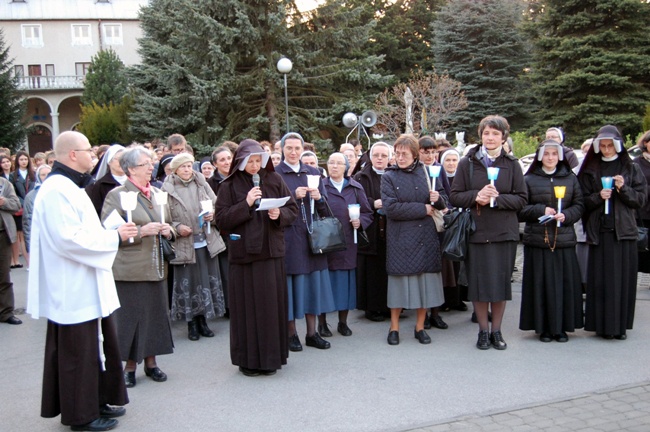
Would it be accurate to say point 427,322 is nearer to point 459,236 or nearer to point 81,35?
point 459,236

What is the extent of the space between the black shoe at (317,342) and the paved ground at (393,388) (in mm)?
99

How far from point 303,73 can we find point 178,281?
21.1m

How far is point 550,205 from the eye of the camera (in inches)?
277

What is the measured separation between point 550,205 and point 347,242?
2.26m

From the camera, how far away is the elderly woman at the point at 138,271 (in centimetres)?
592

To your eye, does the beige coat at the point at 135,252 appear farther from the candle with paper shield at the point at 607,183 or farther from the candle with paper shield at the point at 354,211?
the candle with paper shield at the point at 607,183

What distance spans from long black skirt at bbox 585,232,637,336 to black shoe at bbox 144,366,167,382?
4463 millimetres

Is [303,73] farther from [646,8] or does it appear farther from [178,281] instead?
[178,281]

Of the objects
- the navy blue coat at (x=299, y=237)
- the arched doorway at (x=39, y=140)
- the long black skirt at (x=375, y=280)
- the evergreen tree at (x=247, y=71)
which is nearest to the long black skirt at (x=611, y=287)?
the long black skirt at (x=375, y=280)

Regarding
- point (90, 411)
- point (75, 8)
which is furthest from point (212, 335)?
point (75, 8)

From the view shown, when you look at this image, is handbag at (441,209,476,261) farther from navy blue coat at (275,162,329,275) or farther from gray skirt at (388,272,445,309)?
navy blue coat at (275,162,329,275)

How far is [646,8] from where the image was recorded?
2981cm

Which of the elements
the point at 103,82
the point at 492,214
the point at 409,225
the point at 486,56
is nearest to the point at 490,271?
the point at 492,214

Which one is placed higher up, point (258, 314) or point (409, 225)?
point (409, 225)
